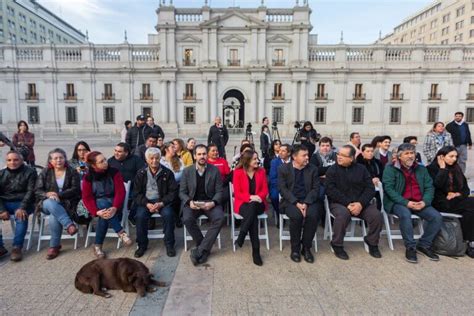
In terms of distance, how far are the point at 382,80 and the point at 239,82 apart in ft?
53.9

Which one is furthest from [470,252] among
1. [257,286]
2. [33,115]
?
[33,115]

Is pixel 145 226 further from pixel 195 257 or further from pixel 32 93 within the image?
pixel 32 93

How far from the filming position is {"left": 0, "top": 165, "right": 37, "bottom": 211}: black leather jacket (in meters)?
4.48

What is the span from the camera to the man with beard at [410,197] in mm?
4359

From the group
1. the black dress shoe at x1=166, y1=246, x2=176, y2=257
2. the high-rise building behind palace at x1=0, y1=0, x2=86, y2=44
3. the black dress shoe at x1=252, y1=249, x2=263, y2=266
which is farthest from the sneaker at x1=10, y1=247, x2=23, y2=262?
the high-rise building behind palace at x1=0, y1=0, x2=86, y2=44

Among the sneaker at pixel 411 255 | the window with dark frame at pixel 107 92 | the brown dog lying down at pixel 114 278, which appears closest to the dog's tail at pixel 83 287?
the brown dog lying down at pixel 114 278

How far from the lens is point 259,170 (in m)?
4.74

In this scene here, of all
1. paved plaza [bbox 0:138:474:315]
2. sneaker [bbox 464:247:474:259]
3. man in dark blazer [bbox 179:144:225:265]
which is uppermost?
man in dark blazer [bbox 179:144:225:265]

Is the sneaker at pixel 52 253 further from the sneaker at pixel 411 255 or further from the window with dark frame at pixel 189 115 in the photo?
the window with dark frame at pixel 189 115

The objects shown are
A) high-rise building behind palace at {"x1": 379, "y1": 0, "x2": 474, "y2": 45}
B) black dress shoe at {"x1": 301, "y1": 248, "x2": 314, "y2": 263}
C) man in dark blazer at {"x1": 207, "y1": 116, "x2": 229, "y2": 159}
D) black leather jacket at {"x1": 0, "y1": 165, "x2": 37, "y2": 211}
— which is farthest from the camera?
high-rise building behind palace at {"x1": 379, "y1": 0, "x2": 474, "y2": 45}

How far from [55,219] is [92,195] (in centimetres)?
59

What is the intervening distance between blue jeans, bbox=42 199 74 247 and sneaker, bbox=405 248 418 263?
4720 millimetres

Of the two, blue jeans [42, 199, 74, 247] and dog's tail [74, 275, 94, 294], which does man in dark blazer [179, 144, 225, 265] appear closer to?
dog's tail [74, 275, 94, 294]

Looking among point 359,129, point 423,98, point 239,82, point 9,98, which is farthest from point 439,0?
point 9,98
